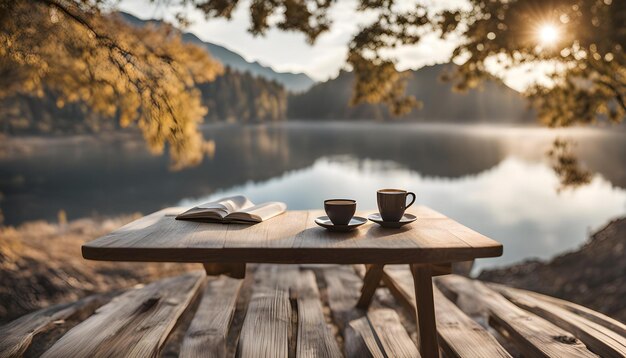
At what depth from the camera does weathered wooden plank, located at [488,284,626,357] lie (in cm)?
224

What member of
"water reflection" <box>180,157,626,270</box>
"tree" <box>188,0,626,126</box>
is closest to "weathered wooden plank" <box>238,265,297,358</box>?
"tree" <box>188,0,626,126</box>

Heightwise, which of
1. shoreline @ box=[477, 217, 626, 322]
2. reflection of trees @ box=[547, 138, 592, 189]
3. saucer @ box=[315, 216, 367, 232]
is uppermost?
saucer @ box=[315, 216, 367, 232]

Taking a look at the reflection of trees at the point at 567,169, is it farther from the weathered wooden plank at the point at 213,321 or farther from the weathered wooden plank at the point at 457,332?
the weathered wooden plank at the point at 213,321

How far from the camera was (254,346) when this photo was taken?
2.23 m

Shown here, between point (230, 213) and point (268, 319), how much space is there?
80cm

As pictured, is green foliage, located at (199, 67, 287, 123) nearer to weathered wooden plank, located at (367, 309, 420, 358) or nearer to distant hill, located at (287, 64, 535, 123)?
distant hill, located at (287, 64, 535, 123)

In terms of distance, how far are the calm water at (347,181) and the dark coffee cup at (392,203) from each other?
205 inches

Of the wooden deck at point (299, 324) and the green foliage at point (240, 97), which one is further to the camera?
the green foliage at point (240, 97)

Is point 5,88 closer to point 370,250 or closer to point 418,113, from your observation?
point 370,250

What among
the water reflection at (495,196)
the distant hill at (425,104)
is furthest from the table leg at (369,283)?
the distant hill at (425,104)

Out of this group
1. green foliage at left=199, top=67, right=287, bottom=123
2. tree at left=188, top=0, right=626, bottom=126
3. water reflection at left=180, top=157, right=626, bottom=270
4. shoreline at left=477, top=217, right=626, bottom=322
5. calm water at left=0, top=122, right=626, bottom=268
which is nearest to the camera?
tree at left=188, top=0, right=626, bottom=126

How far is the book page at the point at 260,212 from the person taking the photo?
2135 mm

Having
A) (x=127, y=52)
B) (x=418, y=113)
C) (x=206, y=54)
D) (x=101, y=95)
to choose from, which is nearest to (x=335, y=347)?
(x=127, y=52)

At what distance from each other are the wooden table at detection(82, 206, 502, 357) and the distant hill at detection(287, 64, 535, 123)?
103m
